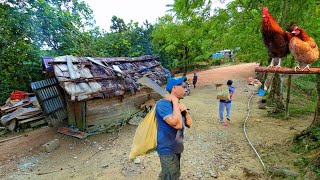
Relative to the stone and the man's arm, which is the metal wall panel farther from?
the man's arm

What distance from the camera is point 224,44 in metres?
10.2

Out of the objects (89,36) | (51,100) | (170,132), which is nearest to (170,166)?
(170,132)

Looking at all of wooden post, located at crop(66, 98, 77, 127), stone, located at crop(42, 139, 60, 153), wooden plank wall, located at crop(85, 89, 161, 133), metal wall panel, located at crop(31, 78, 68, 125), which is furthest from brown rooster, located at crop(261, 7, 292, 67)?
metal wall panel, located at crop(31, 78, 68, 125)

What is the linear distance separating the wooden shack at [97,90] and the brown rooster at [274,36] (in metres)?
5.91

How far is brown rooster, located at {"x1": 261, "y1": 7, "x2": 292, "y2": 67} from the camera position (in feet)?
9.80

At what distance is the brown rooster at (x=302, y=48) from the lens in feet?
9.87

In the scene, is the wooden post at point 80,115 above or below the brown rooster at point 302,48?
below

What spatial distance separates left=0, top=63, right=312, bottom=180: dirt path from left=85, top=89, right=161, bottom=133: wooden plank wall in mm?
412

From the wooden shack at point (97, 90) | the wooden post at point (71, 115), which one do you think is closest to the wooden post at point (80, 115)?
the wooden shack at point (97, 90)

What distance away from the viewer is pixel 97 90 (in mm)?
7656

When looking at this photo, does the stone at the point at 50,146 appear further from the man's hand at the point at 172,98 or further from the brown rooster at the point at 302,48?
the brown rooster at the point at 302,48

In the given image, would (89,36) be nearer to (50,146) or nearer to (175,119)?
(50,146)

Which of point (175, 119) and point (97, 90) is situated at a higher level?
point (175, 119)

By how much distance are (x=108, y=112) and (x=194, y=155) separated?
422 cm
